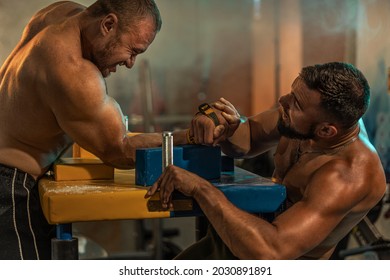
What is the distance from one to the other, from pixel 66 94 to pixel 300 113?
763mm

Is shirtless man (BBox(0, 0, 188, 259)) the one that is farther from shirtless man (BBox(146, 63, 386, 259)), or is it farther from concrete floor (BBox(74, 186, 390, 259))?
concrete floor (BBox(74, 186, 390, 259))

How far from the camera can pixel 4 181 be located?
2564 millimetres

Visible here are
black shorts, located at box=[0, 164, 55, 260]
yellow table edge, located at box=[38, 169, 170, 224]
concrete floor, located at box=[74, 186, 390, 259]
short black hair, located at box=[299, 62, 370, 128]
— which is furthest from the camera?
concrete floor, located at box=[74, 186, 390, 259]

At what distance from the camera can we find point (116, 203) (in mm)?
2193

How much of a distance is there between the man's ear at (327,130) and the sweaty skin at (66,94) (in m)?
0.49

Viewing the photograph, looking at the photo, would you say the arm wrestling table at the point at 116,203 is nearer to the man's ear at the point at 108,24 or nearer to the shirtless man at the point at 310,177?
the shirtless man at the point at 310,177

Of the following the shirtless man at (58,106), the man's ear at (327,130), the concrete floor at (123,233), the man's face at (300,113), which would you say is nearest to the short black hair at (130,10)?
the shirtless man at (58,106)

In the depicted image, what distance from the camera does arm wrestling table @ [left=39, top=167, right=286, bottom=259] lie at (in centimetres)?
216

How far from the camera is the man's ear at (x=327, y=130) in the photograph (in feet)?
7.80

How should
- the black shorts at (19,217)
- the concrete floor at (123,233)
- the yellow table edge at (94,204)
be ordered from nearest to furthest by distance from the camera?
the yellow table edge at (94,204)
the black shorts at (19,217)
the concrete floor at (123,233)

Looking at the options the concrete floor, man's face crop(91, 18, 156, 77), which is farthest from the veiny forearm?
the concrete floor

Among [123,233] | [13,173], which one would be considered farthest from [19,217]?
[123,233]

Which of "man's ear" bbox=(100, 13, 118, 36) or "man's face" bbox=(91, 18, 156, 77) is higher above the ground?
"man's ear" bbox=(100, 13, 118, 36)
